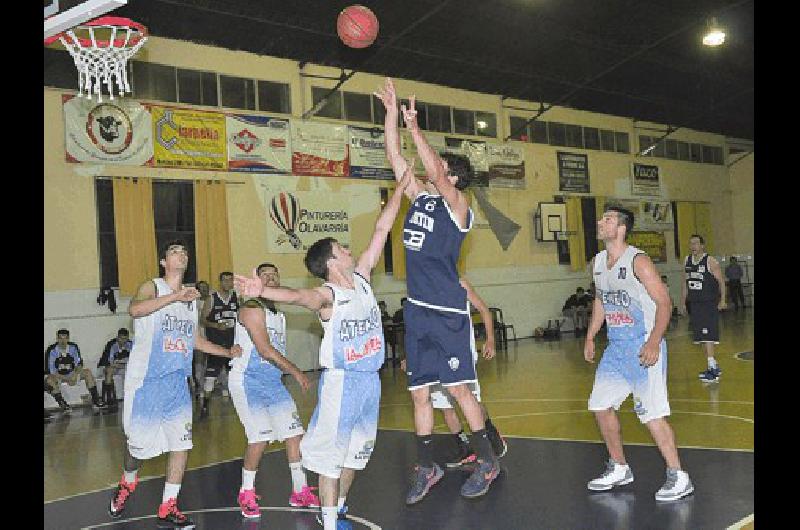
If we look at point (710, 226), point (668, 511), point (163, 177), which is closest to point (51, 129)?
point (163, 177)

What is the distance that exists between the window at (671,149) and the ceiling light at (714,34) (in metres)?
8.06

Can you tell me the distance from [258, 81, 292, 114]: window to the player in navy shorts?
10.1m

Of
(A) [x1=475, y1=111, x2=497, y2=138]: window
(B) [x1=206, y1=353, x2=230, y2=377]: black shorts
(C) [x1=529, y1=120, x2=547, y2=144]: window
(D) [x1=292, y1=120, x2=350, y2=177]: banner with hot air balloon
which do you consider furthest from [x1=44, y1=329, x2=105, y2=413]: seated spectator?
(C) [x1=529, y1=120, x2=547, y2=144]: window

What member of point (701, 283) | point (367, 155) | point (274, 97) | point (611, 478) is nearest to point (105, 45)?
point (611, 478)

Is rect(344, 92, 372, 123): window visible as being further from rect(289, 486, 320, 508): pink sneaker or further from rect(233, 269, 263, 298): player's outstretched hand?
rect(233, 269, 263, 298): player's outstretched hand

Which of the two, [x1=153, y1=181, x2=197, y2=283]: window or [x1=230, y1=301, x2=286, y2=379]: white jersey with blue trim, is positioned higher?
[x1=153, y1=181, x2=197, y2=283]: window

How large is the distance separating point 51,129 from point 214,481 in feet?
27.1

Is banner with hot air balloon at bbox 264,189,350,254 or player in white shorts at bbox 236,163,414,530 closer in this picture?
player in white shorts at bbox 236,163,414,530

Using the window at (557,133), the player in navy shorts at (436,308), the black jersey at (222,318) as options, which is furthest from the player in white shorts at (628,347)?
the window at (557,133)

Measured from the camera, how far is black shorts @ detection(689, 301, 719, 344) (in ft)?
35.3

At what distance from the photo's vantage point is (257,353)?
5637 mm

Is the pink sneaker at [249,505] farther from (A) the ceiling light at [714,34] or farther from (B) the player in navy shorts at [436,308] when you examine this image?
(A) the ceiling light at [714,34]

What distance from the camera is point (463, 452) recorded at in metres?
6.42
